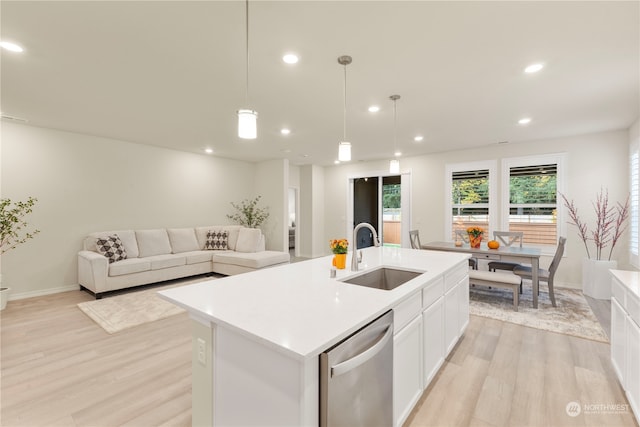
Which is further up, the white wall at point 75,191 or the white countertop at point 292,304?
the white wall at point 75,191

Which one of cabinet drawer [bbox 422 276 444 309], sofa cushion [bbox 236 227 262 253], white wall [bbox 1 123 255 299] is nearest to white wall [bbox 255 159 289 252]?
sofa cushion [bbox 236 227 262 253]

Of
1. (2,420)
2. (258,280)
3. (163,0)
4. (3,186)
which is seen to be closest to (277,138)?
(163,0)

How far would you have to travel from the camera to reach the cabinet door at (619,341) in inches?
78.0

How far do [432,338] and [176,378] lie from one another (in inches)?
77.1

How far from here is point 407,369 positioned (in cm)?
169

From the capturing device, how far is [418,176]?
257 inches

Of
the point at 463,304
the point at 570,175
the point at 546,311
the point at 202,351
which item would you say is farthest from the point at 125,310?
the point at 570,175

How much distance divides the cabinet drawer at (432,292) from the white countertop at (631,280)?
1.06 metres

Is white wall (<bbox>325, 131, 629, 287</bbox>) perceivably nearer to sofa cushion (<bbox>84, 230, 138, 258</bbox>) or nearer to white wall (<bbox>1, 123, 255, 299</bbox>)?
white wall (<bbox>1, 123, 255, 299</bbox>)

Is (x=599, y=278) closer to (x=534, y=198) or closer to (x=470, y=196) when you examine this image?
(x=534, y=198)

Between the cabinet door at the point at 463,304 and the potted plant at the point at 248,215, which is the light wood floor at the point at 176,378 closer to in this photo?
the cabinet door at the point at 463,304

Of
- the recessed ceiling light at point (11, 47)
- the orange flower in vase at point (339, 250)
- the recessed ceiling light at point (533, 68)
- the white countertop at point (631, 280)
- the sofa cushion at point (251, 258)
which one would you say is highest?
the recessed ceiling light at point (11, 47)

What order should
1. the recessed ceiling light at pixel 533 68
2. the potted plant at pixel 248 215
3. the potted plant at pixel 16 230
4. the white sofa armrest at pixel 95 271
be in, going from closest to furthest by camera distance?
the recessed ceiling light at pixel 533 68
the potted plant at pixel 16 230
the white sofa armrest at pixel 95 271
the potted plant at pixel 248 215

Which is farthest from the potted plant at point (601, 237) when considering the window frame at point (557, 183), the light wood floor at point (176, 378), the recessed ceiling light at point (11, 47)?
the recessed ceiling light at point (11, 47)
